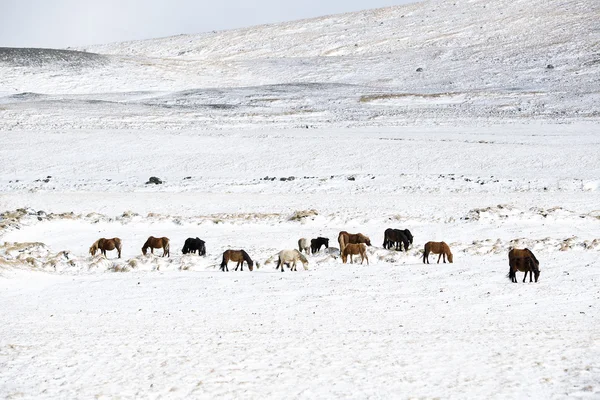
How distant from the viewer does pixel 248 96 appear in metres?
75.2

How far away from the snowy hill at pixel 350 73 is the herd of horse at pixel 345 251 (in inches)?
1366

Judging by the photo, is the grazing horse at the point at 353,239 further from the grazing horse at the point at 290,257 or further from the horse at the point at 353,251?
the grazing horse at the point at 290,257

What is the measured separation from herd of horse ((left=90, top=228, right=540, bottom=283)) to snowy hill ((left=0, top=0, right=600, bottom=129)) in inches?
1366

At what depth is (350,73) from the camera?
3649 inches

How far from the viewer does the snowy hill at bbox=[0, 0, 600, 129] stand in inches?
2474

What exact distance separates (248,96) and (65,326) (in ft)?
200

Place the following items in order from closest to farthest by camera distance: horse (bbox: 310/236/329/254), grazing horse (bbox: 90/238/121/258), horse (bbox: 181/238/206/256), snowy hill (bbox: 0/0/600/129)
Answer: horse (bbox: 181/238/206/256) → grazing horse (bbox: 90/238/121/258) → horse (bbox: 310/236/329/254) → snowy hill (bbox: 0/0/600/129)

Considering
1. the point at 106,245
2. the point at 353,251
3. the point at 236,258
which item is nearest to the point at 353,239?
the point at 353,251

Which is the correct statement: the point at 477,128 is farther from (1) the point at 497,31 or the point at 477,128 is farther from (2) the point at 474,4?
(2) the point at 474,4

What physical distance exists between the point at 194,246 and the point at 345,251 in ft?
15.0

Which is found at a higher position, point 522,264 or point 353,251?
point 353,251

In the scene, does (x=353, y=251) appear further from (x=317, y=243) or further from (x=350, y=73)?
(x=350, y=73)

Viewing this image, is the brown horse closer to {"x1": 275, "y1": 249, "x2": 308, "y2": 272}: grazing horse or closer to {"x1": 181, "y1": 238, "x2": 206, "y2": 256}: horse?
{"x1": 181, "y1": 238, "x2": 206, "y2": 256}: horse

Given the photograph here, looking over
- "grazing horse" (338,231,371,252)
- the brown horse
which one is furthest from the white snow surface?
"grazing horse" (338,231,371,252)
